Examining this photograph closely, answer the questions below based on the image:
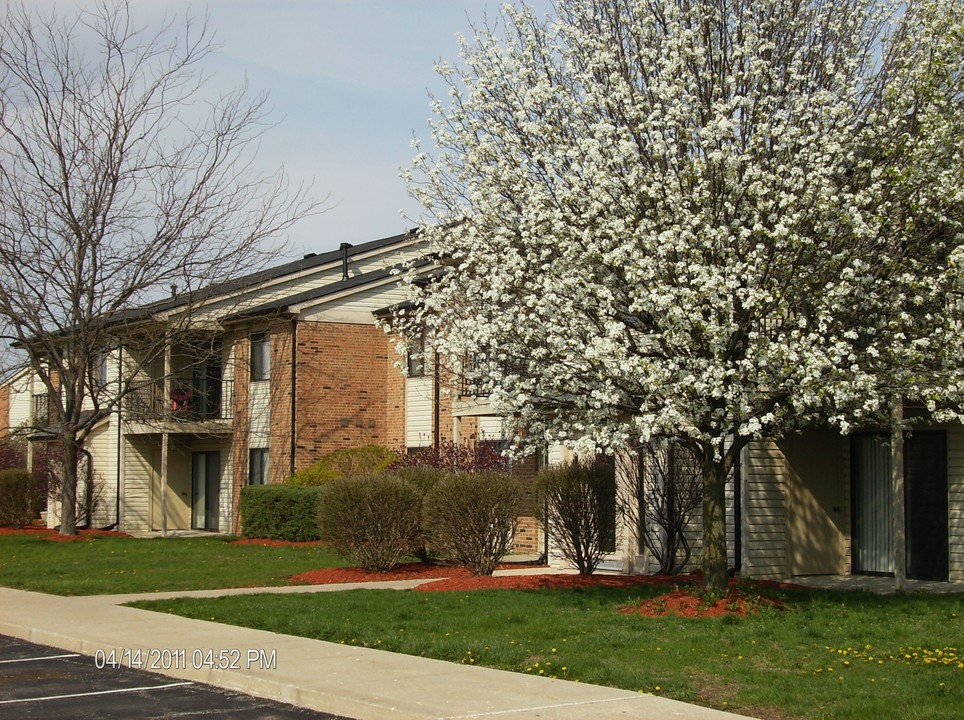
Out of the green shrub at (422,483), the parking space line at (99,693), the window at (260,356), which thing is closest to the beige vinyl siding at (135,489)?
the window at (260,356)

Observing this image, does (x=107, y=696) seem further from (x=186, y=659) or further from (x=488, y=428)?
(x=488, y=428)

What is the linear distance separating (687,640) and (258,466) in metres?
22.1

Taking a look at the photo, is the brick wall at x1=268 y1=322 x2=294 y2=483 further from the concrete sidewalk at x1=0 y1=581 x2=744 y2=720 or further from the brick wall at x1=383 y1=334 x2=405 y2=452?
the concrete sidewalk at x1=0 y1=581 x2=744 y2=720

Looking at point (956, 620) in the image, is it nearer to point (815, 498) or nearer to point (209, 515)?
point (815, 498)

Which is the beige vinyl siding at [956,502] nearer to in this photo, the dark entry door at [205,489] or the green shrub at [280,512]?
the green shrub at [280,512]

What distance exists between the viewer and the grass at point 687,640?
9.20 metres

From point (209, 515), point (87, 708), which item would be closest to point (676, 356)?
point (87, 708)

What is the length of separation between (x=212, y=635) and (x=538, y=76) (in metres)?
7.06

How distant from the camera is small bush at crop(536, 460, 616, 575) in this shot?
18.1 meters

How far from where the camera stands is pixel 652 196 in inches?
490

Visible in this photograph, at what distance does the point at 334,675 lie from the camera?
9945mm

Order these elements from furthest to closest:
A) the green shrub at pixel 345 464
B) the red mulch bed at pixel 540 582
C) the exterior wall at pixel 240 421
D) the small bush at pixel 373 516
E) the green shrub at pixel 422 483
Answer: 1. the exterior wall at pixel 240 421
2. the green shrub at pixel 345 464
3. the green shrub at pixel 422 483
4. the small bush at pixel 373 516
5. the red mulch bed at pixel 540 582

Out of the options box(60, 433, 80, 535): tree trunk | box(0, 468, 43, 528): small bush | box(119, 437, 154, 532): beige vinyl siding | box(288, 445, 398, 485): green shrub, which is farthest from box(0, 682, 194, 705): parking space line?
box(0, 468, 43, 528): small bush

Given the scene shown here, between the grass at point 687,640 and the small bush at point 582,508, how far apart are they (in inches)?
94.4
